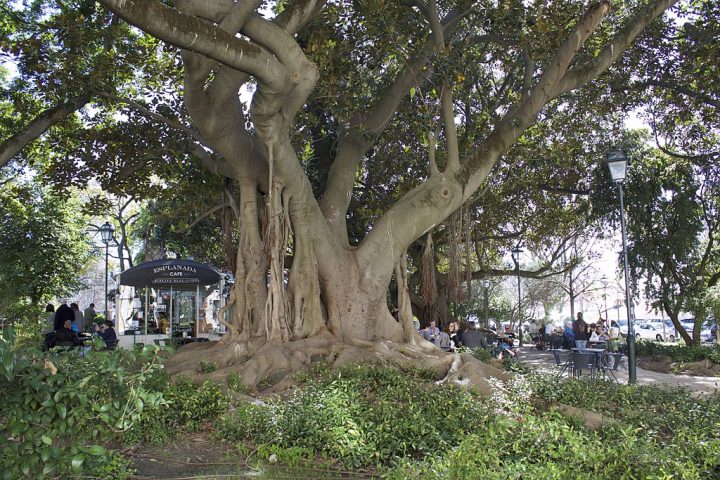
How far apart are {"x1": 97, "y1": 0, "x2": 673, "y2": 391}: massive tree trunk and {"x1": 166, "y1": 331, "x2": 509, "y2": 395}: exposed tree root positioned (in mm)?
22

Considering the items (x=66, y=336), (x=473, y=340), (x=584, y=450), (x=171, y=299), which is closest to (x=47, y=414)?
(x=584, y=450)

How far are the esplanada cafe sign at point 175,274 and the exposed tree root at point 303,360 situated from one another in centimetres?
487

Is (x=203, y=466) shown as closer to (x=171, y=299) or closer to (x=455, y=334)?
(x=455, y=334)

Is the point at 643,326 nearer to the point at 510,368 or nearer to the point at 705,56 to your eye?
the point at 705,56

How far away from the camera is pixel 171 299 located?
16.7 metres

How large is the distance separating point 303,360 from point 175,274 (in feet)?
22.3

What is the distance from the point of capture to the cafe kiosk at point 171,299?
46.8 feet

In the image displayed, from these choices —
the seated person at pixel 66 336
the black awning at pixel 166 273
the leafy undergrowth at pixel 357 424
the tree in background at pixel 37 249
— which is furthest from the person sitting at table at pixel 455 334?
the tree in background at pixel 37 249

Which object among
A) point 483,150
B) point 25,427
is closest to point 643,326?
point 483,150

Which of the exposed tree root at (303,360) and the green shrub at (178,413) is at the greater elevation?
the exposed tree root at (303,360)

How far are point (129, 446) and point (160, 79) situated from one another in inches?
318

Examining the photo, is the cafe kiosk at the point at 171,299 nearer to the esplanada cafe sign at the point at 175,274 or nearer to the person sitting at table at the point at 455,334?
the esplanada cafe sign at the point at 175,274

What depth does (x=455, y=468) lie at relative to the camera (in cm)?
404

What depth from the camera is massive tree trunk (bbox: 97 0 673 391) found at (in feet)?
27.0
